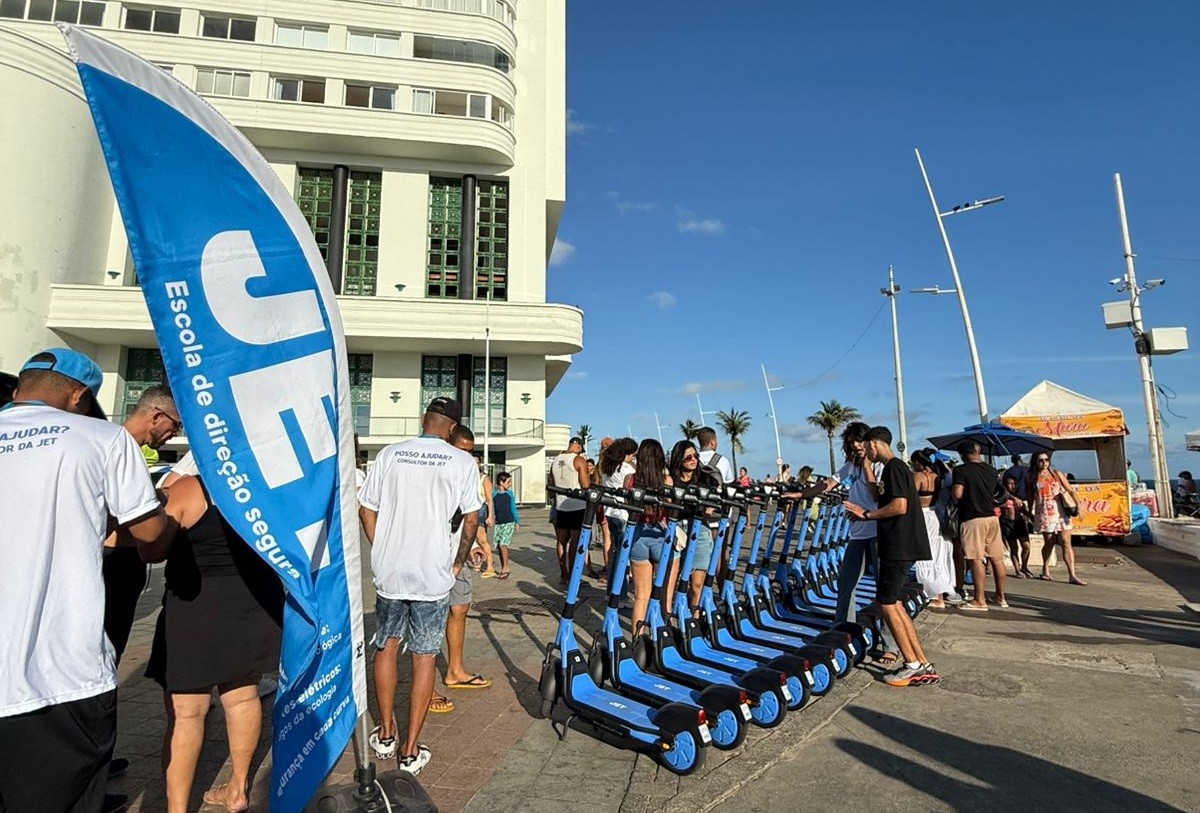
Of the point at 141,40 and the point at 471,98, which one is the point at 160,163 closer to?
the point at 471,98

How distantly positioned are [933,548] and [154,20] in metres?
39.4

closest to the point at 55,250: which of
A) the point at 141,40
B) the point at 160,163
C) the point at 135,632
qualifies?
the point at 141,40

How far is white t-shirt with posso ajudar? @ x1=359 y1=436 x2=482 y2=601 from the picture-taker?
11.5ft

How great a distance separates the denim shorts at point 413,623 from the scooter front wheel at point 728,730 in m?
1.62

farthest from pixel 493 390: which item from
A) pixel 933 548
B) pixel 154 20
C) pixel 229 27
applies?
pixel 933 548

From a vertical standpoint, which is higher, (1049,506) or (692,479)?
(692,479)

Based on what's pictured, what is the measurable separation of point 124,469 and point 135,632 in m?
5.79

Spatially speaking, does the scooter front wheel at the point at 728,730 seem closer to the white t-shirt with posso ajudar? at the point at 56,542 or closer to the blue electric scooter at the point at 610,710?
the blue electric scooter at the point at 610,710

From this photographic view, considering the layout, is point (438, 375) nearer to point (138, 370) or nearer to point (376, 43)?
point (138, 370)

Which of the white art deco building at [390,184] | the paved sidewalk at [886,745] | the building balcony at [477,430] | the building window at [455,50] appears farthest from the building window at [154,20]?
the paved sidewalk at [886,745]

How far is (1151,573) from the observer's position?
10648mm

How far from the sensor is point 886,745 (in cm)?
378

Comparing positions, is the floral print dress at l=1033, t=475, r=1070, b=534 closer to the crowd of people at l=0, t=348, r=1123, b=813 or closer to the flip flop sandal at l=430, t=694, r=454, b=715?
the crowd of people at l=0, t=348, r=1123, b=813

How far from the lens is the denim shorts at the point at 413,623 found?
351 cm
